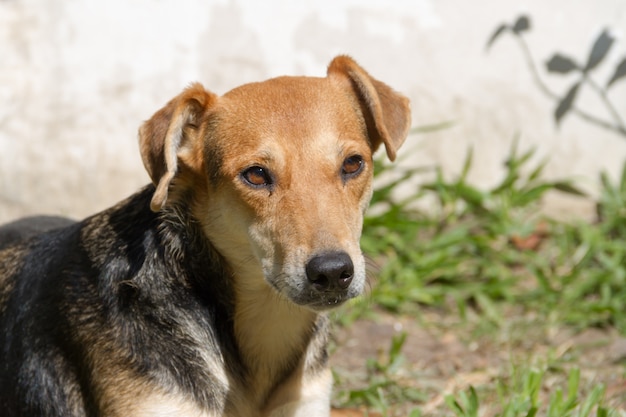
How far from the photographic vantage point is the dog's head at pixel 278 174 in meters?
3.98

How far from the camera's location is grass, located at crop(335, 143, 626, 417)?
685cm

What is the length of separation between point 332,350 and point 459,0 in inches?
125

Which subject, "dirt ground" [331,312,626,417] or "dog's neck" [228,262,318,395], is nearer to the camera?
"dog's neck" [228,262,318,395]

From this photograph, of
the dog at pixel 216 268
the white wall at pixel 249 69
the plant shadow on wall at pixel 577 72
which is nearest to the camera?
the dog at pixel 216 268

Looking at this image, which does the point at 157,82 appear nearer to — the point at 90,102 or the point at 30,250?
the point at 90,102

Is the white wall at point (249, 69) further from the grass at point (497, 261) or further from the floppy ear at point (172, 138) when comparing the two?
the floppy ear at point (172, 138)

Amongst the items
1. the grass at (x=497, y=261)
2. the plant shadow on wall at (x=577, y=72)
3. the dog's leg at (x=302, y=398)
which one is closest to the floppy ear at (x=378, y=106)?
the dog's leg at (x=302, y=398)

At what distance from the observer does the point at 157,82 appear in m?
7.51

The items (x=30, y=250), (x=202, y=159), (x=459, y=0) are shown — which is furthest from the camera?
(x=459, y=0)

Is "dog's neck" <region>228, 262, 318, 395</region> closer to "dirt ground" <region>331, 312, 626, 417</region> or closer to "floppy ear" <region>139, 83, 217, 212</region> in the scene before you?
"floppy ear" <region>139, 83, 217, 212</region>

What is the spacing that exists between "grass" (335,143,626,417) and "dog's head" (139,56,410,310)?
201cm

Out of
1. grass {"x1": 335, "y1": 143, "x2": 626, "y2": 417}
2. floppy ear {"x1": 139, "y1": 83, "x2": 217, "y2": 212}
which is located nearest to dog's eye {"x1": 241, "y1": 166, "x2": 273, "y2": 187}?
floppy ear {"x1": 139, "y1": 83, "x2": 217, "y2": 212}

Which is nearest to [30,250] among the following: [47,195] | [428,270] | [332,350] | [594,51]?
[332,350]

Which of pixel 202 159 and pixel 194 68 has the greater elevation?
pixel 202 159
